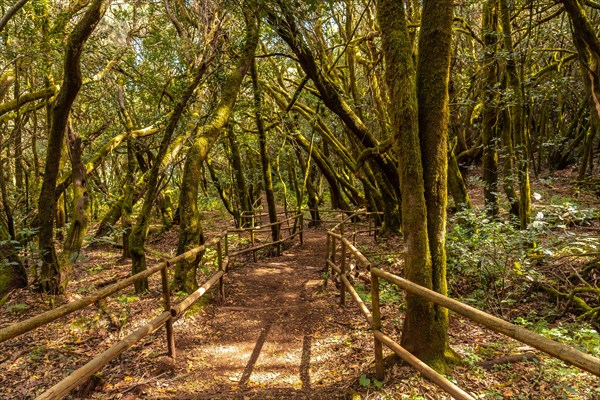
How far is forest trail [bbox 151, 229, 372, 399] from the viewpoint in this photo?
3.93 metres

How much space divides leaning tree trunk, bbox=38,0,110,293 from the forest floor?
425 mm

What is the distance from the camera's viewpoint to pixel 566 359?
1.72 metres

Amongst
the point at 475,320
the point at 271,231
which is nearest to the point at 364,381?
the point at 475,320

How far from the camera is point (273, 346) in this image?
5.05 m

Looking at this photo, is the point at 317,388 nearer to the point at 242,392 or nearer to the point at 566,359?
the point at 242,392

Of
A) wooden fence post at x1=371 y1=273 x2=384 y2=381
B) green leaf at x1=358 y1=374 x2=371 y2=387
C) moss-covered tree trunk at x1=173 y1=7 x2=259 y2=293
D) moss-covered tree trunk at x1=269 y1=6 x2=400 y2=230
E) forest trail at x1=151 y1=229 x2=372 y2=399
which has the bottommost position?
forest trail at x1=151 y1=229 x2=372 y2=399

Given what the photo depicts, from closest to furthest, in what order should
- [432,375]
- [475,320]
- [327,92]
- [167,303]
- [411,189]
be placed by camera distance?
[475,320], [432,375], [411,189], [167,303], [327,92]

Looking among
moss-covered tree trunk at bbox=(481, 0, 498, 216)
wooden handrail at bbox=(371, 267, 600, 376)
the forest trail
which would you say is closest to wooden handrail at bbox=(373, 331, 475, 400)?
wooden handrail at bbox=(371, 267, 600, 376)

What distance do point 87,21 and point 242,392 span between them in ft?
17.0

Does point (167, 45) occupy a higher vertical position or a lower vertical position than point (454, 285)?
higher

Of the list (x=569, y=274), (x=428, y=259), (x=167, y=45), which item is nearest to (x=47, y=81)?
(x=167, y=45)

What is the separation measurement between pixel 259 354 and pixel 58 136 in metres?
4.75

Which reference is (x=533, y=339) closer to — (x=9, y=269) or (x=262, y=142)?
(x=9, y=269)

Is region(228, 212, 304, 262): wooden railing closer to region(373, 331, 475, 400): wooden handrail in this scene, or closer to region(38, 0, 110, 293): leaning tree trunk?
region(38, 0, 110, 293): leaning tree trunk
